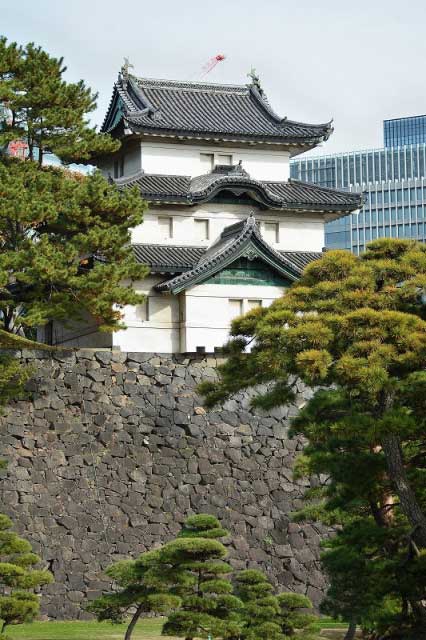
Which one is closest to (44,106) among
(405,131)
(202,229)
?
(202,229)

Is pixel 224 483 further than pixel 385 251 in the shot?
Yes

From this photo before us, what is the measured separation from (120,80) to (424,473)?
1922cm

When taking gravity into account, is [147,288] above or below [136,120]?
below

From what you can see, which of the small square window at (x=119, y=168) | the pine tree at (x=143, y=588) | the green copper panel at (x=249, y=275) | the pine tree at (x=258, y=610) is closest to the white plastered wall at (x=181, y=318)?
the green copper panel at (x=249, y=275)

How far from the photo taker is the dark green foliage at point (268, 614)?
23.1 m

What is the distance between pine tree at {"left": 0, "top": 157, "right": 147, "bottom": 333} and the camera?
97.6 feet

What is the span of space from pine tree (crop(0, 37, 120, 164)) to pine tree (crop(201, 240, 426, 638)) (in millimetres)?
11689

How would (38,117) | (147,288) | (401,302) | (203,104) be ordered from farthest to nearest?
(203,104)
(147,288)
(38,117)
(401,302)

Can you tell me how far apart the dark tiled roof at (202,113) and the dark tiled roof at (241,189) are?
113 centimetres

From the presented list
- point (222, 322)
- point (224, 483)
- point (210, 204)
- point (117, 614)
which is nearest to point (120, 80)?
point (210, 204)

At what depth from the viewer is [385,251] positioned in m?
20.8

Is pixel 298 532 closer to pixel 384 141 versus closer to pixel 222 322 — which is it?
pixel 222 322

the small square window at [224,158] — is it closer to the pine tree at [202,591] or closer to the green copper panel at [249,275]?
the green copper panel at [249,275]

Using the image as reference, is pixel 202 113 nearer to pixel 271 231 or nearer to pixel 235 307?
pixel 271 231
